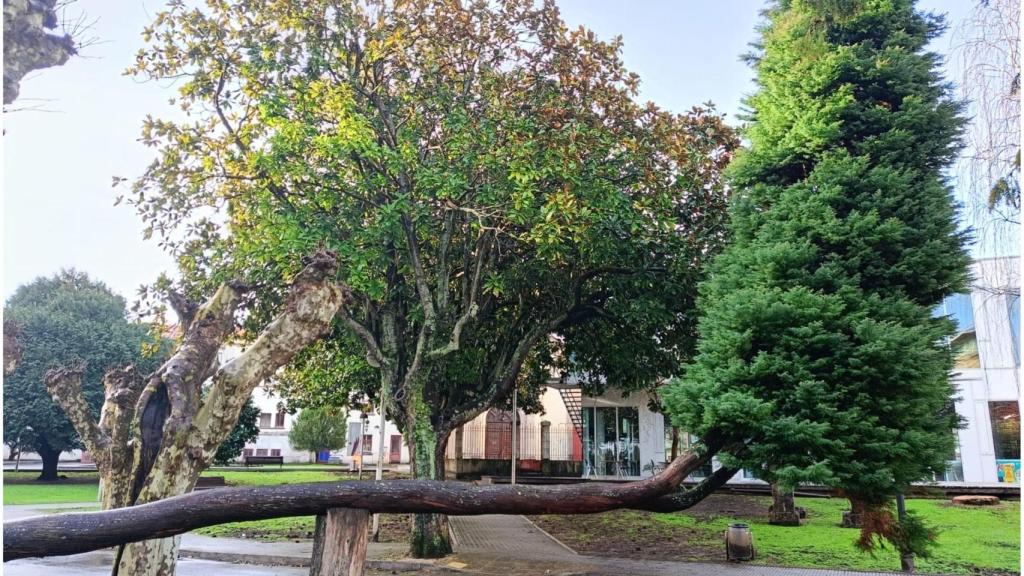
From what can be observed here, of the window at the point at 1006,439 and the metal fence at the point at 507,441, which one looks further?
the metal fence at the point at 507,441

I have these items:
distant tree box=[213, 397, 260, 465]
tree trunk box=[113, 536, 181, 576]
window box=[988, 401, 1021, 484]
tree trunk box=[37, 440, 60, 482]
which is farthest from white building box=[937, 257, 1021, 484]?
tree trunk box=[37, 440, 60, 482]

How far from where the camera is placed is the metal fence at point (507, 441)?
31172 mm

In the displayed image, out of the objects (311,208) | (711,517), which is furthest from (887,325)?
(711,517)

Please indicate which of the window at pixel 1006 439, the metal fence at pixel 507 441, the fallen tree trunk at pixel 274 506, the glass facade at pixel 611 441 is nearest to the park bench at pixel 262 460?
the metal fence at pixel 507 441

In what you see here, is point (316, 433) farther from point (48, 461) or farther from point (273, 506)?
point (273, 506)

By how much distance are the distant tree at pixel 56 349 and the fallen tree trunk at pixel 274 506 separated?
25.8m

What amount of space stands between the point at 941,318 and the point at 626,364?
22.5 ft

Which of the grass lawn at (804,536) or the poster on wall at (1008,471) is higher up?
the poster on wall at (1008,471)

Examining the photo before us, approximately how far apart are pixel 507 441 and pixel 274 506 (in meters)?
28.3

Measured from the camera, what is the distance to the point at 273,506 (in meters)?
4.17

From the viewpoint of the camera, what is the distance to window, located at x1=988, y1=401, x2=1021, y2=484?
77.2 ft

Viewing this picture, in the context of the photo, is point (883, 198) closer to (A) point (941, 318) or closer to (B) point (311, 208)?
(A) point (941, 318)

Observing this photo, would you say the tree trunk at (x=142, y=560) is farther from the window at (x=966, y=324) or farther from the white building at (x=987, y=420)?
the white building at (x=987, y=420)

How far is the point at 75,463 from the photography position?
48.9 metres
